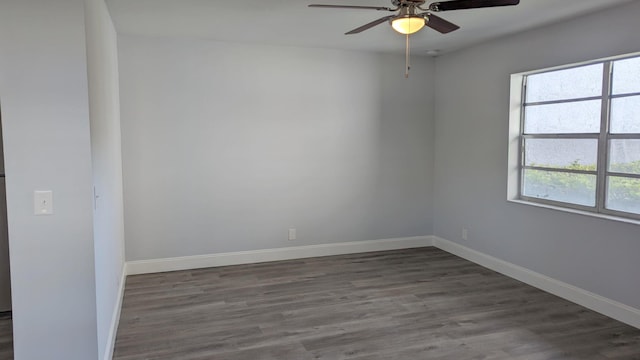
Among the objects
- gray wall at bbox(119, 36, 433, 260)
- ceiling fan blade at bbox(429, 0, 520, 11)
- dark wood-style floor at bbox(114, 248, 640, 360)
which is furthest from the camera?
gray wall at bbox(119, 36, 433, 260)

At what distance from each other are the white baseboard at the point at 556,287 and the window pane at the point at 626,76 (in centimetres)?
171

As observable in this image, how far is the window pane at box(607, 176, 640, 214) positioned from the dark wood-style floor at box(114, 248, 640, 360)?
2.98 feet

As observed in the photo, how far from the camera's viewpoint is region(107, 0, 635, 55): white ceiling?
3506 millimetres

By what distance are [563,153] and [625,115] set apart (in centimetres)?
70

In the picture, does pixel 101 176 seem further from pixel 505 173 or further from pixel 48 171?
pixel 505 173

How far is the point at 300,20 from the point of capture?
398 centimetres

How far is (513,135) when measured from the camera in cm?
470

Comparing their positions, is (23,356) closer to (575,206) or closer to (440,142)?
(575,206)

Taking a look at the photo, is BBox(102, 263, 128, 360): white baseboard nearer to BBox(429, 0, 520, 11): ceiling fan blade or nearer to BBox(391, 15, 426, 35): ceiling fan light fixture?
BBox(391, 15, 426, 35): ceiling fan light fixture

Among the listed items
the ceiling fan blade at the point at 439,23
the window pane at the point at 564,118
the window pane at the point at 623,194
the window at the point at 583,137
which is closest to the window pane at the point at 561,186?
the window at the point at 583,137

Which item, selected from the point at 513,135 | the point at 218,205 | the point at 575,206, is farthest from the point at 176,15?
the point at 575,206

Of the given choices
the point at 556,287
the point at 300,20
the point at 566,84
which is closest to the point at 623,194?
the point at 556,287

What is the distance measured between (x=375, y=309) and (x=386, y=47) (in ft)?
9.84

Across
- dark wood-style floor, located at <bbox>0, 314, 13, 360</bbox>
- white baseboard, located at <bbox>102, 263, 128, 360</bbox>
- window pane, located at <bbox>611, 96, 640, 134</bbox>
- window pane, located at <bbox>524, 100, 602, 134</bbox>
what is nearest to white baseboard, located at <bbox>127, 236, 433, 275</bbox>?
white baseboard, located at <bbox>102, 263, 128, 360</bbox>
